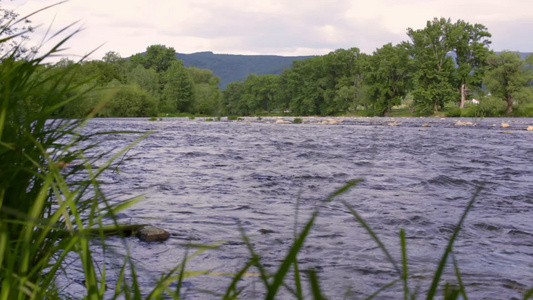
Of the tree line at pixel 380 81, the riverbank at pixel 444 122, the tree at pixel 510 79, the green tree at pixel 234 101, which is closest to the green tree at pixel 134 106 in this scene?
the tree line at pixel 380 81

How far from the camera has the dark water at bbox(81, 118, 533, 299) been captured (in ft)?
12.2

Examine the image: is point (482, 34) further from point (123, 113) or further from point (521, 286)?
point (521, 286)

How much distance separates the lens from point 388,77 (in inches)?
2879

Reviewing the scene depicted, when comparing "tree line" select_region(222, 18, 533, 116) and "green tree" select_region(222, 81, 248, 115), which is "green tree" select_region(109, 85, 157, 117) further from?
"green tree" select_region(222, 81, 248, 115)

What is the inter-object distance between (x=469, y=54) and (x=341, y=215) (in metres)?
71.0

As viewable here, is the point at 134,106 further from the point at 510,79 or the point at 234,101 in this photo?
the point at 234,101

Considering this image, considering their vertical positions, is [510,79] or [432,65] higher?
[432,65]

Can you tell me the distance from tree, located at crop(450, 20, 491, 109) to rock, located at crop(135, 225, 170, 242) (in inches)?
2594

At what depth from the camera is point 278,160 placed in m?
11.2

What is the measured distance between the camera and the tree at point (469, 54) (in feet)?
218

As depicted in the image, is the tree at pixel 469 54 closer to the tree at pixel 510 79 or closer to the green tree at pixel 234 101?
the tree at pixel 510 79

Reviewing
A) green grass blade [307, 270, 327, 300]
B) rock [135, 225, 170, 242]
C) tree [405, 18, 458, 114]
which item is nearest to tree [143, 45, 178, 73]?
tree [405, 18, 458, 114]

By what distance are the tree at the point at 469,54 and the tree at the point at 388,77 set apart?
7.06m

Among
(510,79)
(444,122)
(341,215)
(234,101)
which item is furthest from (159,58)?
(341,215)
